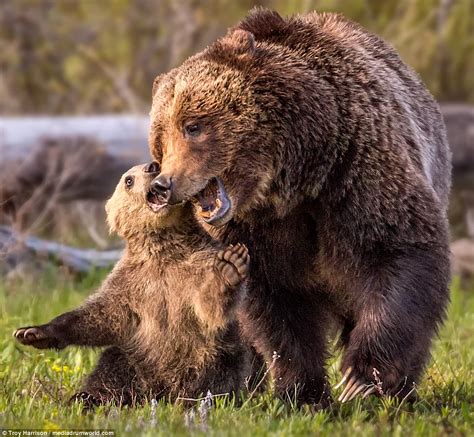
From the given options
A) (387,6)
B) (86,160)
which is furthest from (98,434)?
(387,6)

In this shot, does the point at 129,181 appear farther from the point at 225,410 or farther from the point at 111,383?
the point at 225,410

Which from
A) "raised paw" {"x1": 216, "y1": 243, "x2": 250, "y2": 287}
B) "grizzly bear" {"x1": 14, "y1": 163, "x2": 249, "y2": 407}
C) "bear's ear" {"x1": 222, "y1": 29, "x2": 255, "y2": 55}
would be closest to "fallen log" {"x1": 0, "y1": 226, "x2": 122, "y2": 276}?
"grizzly bear" {"x1": 14, "y1": 163, "x2": 249, "y2": 407}

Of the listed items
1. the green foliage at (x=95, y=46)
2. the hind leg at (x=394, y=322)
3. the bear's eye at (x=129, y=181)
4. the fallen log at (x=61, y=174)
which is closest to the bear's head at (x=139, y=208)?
the bear's eye at (x=129, y=181)

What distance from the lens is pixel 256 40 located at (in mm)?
6242

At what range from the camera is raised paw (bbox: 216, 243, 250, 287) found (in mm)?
5629

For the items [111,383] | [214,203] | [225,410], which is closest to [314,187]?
[214,203]

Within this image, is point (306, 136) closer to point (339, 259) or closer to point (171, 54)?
point (339, 259)

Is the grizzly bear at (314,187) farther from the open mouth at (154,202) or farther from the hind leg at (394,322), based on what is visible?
the open mouth at (154,202)

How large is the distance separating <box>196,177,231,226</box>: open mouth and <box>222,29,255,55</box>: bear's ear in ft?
2.11

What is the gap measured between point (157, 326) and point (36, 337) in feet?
1.92

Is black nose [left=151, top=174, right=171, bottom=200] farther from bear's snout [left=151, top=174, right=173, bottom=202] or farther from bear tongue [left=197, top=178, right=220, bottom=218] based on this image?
bear tongue [left=197, top=178, right=220, bottom=218]

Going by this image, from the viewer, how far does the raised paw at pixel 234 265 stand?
5629 mm

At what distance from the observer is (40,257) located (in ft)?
30.3

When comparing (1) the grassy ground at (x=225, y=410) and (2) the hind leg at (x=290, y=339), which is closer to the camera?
(1) the grassy ground at (x=225, y=410)
